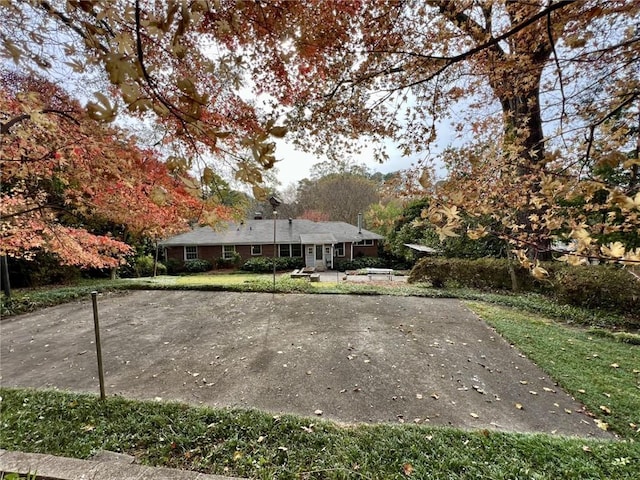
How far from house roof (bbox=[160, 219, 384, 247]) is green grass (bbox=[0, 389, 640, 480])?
56.9ft

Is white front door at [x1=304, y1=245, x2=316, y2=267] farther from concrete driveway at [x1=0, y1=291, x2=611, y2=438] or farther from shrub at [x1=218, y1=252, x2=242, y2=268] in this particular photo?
concrete driveway at [x1=0, y1=291, x2=611, y2=438]

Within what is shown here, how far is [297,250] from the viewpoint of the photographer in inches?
854

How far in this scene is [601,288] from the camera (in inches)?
263

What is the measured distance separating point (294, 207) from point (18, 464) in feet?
96.5

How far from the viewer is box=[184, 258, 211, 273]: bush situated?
1952 cm

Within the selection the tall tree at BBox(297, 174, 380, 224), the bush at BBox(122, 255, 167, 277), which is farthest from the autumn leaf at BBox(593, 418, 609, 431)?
the tall tree at BBox(297, 174, 380, 224)

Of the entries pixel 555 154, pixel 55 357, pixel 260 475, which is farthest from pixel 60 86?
pixel 555 154

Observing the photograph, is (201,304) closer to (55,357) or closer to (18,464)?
(55,357)

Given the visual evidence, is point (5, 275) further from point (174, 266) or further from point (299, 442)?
point (174, 266)

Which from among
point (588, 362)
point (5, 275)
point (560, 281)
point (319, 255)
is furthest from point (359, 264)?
point (5, 275)

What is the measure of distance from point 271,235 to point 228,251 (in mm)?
3304

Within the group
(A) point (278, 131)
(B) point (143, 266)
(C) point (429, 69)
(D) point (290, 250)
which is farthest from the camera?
(D) point (290, 250)

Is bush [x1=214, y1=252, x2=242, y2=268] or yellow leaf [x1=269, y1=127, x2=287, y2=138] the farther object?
bush [x1=214, y1=252, x2=242, y2=268]

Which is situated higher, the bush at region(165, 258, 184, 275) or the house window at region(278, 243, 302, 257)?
the house window at region(278, 243, 302, 257)
